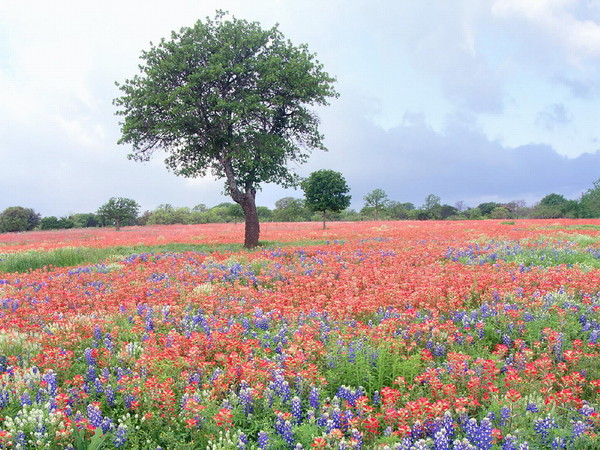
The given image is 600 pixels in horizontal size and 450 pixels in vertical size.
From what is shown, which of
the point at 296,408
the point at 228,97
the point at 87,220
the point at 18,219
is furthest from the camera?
the point at 87,220

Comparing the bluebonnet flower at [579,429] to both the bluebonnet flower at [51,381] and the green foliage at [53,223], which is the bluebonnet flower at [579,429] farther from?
the green foliage at [53,223]

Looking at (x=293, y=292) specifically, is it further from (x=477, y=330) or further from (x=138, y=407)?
(x=138, y=407)

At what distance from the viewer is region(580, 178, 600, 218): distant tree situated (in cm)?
6956

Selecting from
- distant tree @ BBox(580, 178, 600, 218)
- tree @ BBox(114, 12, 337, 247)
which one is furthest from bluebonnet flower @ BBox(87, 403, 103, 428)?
distant tree @ BBox(580, 178, 600, 218)

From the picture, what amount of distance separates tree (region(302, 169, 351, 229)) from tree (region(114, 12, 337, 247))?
2114 centimetres

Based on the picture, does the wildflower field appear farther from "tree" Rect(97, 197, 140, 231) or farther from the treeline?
"tree" Rect(97, 197, 140, 231)

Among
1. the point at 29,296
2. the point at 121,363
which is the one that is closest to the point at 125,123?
the point at 29,296

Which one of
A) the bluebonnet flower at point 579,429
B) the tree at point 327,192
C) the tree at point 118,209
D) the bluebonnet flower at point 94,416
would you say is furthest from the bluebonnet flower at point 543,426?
the tree at point 118,209

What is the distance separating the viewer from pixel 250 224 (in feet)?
75.3

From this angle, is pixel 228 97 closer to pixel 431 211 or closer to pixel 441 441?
pixel 441 441

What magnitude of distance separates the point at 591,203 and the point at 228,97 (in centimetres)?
7970

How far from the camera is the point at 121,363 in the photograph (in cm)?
552

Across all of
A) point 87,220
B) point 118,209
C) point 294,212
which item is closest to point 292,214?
point 294,212

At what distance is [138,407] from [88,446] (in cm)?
73
